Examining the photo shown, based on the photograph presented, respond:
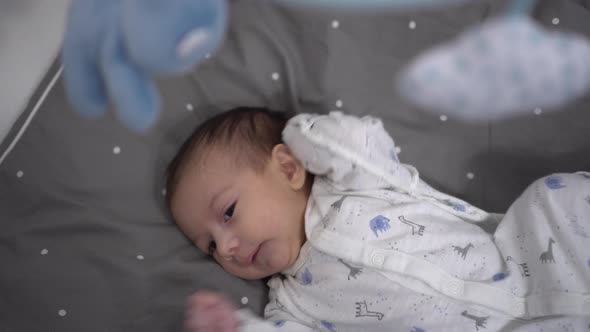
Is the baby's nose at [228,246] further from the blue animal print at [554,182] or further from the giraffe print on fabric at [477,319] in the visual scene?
the blue animal print at [554,182]

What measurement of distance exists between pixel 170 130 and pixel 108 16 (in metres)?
0.66

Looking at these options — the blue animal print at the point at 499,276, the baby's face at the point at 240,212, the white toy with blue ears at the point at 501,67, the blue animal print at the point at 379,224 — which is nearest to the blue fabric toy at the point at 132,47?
the white toy with blue ears at the point at 501,67

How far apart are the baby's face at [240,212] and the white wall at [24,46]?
0.31m

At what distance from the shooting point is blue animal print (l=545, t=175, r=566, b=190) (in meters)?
0.90

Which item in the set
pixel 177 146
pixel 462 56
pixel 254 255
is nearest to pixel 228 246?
pixel 254 255

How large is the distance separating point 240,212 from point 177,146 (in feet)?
0.78

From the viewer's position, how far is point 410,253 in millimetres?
880

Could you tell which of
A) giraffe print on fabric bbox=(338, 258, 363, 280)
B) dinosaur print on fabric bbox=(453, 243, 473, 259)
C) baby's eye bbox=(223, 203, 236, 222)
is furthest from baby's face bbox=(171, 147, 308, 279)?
dinosaur print on fabric bbox=(453, 243, 473, 259)

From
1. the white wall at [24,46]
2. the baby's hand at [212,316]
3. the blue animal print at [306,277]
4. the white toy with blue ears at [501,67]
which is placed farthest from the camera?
the blue animal print at [306,277]

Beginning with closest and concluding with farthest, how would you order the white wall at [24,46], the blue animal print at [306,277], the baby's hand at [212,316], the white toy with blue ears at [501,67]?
the white toy with blue ears at [501,67] → the baby's hand at [212,316] → the white wall at [24,46] → the blue animal print at [306,277]

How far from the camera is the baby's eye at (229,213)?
893 millimetres

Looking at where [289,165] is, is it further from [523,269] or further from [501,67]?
[501,67]

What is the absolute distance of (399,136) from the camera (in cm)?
110

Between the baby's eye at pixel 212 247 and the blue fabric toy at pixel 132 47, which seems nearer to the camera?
the blue fabric toy at pixel 132 47
